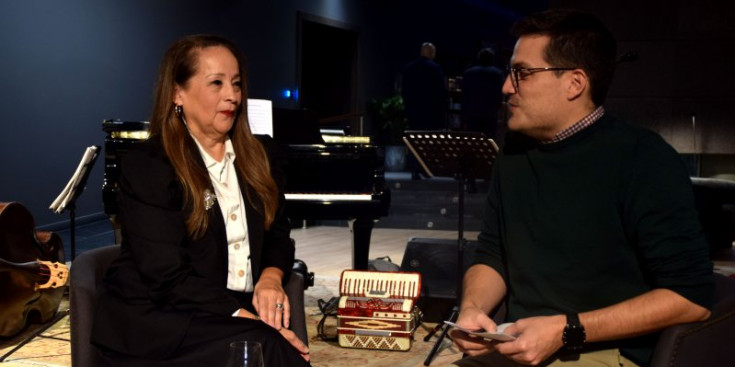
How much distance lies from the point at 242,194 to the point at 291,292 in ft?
1.09

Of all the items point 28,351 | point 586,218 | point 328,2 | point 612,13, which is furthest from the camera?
point 328,2

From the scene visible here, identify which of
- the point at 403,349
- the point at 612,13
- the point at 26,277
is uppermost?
the point at 612,13

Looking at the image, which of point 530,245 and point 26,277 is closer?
point 530,245

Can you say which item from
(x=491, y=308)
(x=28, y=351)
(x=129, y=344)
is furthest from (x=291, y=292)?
(x=28, y=351)

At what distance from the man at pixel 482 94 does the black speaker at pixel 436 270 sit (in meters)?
6.00

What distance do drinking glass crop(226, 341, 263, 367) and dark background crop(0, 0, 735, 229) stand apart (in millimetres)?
7164

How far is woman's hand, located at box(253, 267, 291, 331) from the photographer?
2381 mm

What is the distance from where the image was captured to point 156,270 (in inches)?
90.1

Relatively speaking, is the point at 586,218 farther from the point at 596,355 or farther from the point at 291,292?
the point at 291,292

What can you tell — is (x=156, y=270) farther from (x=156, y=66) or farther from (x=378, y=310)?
(x=156, y=66)

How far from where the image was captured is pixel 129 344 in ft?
7.44

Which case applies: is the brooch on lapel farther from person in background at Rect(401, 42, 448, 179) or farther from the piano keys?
person in background at Rect(401, 42, 448, 179)

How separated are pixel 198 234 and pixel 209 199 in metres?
0.11

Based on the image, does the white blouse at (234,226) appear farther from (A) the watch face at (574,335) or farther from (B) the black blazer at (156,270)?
(A) the watch face at (574,335)
